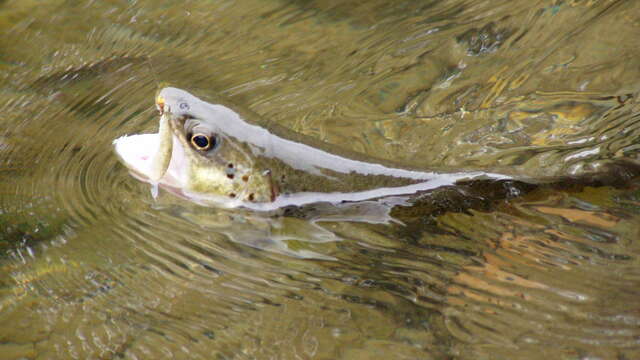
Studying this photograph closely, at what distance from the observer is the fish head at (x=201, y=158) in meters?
3.82

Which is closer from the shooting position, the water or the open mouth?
the water

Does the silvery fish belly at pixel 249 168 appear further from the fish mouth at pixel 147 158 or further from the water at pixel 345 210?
the water at pixel 345 210

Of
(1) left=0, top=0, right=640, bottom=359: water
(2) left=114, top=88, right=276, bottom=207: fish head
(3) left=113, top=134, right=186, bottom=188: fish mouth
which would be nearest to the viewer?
(1) left=0, top=0, right=640, bottom=359: water

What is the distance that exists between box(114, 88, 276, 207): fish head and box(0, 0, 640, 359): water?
0.13 meters

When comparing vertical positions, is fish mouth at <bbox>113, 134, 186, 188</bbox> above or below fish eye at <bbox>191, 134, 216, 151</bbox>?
below

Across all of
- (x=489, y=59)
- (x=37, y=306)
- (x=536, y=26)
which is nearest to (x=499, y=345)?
(x=37, y=306)

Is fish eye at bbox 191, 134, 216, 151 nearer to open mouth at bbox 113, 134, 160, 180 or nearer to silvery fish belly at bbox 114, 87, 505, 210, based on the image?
silvery fish belly at bbox 114, 87, 505, 210

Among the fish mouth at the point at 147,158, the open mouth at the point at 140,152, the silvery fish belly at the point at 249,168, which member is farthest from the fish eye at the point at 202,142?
the open mouth at the point at 140,152

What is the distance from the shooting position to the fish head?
12.5 feet

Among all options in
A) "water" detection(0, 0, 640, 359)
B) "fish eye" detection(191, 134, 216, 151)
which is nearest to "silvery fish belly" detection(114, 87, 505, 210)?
"fish eye" detection(191, 134, 216, 151)

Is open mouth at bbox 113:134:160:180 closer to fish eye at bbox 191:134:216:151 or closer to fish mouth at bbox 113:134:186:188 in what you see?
fish mouth at bbox 113:134:186:188

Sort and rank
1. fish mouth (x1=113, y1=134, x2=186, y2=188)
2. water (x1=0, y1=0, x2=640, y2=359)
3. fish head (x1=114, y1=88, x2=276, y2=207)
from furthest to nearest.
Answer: fish mouth (x1=113, y1=134, x2=186, y2=188) → fish head (x1=114, y1=88, x2=276, y2=207) → water (x1=0, y1=0, x2=640, y2=359)

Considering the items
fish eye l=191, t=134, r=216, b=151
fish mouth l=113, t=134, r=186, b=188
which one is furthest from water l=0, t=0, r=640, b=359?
fish eye l=191, t=134, r=216, b=151

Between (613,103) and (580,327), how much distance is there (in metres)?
1.93
